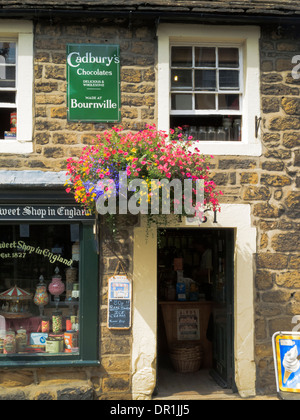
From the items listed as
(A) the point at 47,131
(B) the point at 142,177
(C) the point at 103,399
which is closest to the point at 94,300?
(C) the point at 103,399

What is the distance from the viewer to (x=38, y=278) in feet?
20.9

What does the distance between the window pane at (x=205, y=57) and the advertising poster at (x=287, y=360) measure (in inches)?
147

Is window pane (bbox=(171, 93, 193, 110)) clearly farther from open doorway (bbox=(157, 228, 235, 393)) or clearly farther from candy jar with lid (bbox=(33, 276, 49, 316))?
candy jar with lid (bbox=(33, 276, 49, 316))

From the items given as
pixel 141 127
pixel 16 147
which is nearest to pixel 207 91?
pixel 141 127

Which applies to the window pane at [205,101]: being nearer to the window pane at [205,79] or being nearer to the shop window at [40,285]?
the window pane at [205,79]

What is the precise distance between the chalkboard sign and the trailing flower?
4.33 feet

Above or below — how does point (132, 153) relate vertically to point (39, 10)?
below

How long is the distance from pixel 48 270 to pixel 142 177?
2030mm

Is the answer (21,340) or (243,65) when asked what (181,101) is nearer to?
(243,65)

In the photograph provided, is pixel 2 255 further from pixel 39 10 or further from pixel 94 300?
pixel 39 10

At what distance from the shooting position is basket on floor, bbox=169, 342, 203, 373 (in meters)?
7.48

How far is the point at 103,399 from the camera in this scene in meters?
6.02

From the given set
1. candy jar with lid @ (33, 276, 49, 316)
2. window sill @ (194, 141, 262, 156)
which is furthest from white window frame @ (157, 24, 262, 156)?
candy jar with lid @ (33, 276, 49, 316)

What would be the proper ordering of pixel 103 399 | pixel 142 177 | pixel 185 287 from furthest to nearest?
pixel 185 287
pixel 103 399
pixel 142 177
